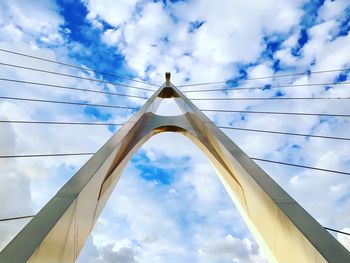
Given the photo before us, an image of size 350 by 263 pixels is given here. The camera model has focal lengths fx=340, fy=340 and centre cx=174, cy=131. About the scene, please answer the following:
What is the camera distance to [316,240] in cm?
451

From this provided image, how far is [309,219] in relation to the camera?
16.6 feet

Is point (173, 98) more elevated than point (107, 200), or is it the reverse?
point (173, 98)

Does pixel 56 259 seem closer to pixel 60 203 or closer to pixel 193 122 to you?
pixel 60 203

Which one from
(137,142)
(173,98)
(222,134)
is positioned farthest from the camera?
(173,98)

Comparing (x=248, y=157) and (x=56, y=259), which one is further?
(x=248, y=157)

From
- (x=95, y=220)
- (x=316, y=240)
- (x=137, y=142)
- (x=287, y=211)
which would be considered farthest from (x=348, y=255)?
(x=137, y=142)

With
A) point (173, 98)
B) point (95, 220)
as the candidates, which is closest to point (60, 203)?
point (95, 220)

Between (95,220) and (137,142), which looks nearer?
(95,220)

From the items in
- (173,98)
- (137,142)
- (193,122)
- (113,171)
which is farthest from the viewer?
(173,98)

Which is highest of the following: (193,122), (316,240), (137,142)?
(193,122)

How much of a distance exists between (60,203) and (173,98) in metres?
11.9

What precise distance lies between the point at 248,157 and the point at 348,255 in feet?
12.5

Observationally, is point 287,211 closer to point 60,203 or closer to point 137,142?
point 60,203

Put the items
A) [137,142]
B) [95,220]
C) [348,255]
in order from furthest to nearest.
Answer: [137,142], [95,220], [348,255]
